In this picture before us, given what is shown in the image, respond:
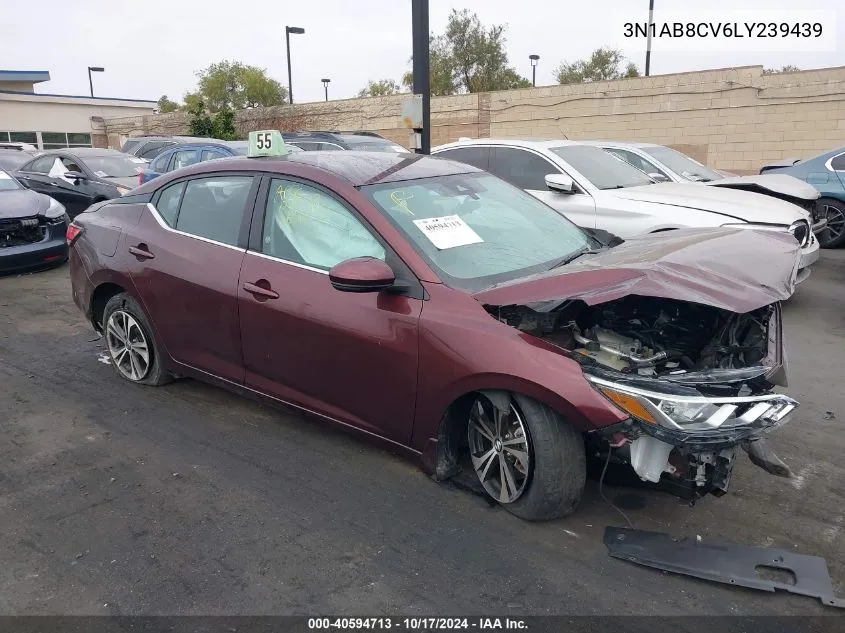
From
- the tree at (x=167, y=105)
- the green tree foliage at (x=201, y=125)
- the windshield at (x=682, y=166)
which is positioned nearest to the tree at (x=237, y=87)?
the tree at (x=167, y=105)

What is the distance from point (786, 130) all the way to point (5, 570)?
60.7 feet

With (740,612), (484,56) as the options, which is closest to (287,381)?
(740,612)

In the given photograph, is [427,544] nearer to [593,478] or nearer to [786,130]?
[593,478]

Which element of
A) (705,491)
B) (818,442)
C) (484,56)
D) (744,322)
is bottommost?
(818,442)

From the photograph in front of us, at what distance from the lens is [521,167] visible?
8.24 metres

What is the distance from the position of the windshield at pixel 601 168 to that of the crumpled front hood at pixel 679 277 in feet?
14.2

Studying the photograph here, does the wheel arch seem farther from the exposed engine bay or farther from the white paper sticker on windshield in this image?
the white paper sticker on windshield

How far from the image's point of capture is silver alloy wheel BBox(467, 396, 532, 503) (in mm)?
3260

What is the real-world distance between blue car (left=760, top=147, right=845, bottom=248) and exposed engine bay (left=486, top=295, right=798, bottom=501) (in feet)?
26.1

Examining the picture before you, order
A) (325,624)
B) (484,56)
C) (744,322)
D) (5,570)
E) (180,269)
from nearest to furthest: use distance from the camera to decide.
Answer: (325,624), (5,570), (744,322), (180,269), (484,56)

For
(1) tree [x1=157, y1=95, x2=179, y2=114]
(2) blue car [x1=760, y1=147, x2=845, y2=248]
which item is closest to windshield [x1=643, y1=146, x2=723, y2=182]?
(2) blue car [x1=760, y1=147, x2=845, y2=248]

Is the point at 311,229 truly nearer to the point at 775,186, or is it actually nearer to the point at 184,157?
the point at 775,186

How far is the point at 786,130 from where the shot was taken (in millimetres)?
17281

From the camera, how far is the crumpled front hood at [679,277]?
2965 millimetres
